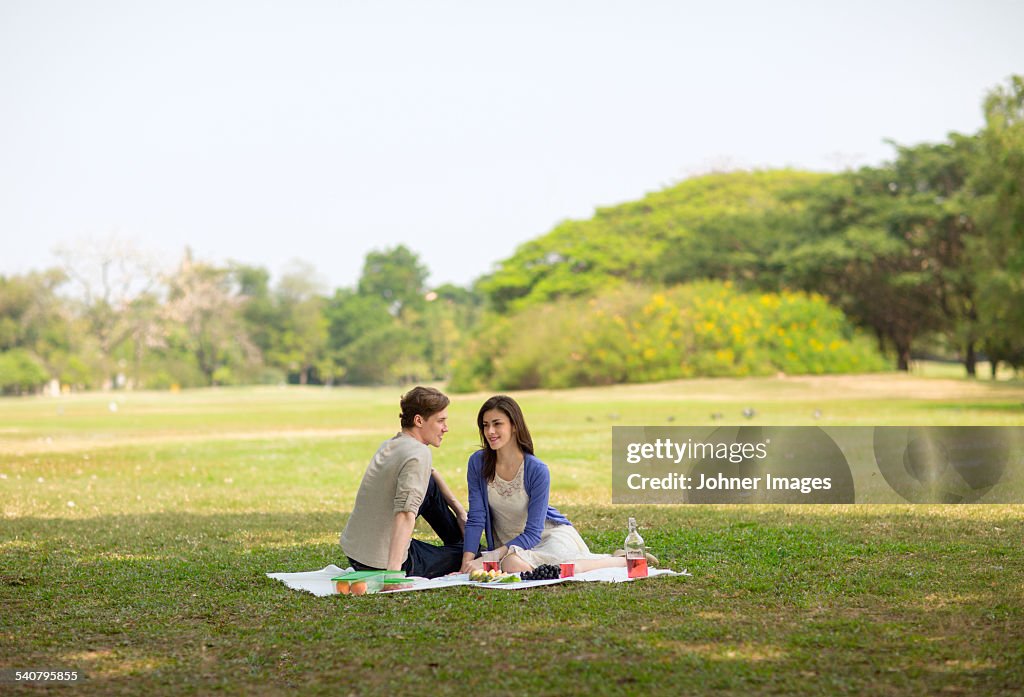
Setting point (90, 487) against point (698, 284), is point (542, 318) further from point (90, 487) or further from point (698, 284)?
point (90, 487)

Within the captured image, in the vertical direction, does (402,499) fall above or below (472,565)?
above

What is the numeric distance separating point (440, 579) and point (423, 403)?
1.05 m

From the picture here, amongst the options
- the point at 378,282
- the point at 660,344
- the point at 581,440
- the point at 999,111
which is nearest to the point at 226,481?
the point at 581,440

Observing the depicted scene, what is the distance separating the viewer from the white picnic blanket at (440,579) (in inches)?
243

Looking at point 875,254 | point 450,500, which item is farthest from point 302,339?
point 450,500

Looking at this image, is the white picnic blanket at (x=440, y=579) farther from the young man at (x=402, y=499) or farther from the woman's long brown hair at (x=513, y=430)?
the woman's long brown hair at (x=513, y=430)

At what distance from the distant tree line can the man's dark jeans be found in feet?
60.9

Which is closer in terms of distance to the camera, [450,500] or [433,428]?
[433,428]

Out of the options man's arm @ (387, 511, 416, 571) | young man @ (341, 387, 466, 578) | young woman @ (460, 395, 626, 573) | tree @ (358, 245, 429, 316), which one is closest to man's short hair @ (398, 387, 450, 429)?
young man @ (341, 387, 466, 578)

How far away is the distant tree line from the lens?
33.2 m

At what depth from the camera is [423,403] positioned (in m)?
6.39

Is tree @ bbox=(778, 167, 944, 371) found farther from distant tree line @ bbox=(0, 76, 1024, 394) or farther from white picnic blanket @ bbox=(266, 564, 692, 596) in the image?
white picnic blanket @ bbox=(266, 564, 692, 596)

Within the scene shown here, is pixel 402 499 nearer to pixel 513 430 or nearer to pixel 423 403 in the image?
pixel 423 403

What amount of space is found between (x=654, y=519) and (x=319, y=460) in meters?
7.52
